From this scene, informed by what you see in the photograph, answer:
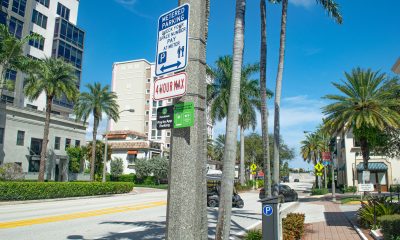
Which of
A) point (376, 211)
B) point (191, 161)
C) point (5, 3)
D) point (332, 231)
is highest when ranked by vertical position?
point (5, 3)

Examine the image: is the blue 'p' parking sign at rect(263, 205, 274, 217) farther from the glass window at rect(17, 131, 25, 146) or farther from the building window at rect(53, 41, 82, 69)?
the building window at rect(53, 41, 82, 69)

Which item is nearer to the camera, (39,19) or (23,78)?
(23,78)

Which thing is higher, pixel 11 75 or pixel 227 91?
pixel 11 75

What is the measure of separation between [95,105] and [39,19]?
1771 centimetres

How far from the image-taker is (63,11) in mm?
59188

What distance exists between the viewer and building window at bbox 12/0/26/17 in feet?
159

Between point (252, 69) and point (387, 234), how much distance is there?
117 ft

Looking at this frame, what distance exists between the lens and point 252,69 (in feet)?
147

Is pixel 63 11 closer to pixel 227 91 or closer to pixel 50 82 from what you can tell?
pixel 50 82

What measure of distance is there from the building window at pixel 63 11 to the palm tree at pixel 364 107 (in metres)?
46.1

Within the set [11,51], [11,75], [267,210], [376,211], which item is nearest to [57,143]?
[11,75]

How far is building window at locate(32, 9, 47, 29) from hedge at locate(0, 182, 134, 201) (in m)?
29.0

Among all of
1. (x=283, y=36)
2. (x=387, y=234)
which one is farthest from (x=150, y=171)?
(x=387, y=234)

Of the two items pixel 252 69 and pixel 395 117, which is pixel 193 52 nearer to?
pixel 395 117
